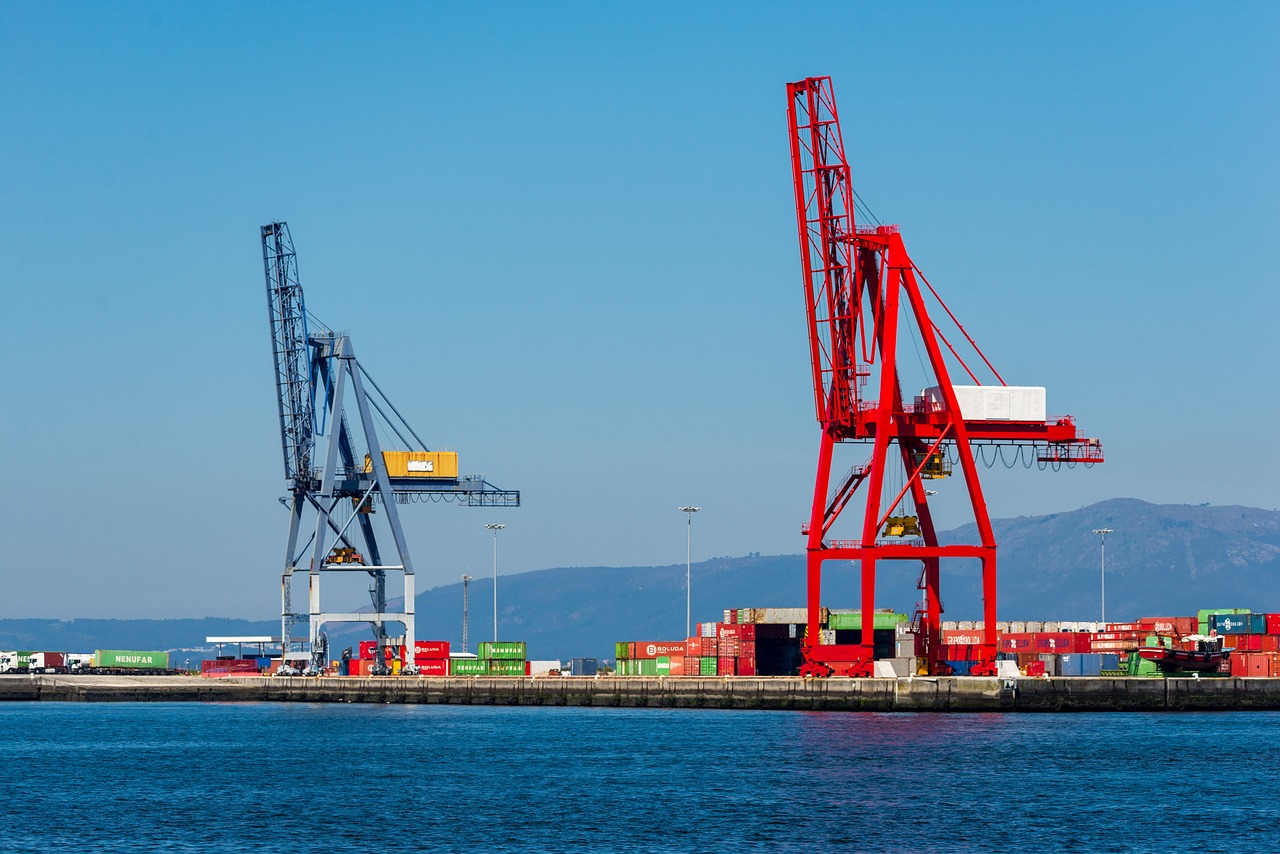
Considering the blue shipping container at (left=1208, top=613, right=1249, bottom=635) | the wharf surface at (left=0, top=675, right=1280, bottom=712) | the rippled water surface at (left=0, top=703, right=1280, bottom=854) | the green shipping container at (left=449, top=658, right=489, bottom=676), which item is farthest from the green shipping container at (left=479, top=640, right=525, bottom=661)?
the blue shipping container at (left=1208, top=613, right=1249, bottom=635)

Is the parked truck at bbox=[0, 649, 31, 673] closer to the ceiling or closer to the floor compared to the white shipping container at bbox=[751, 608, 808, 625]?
closer to the floor

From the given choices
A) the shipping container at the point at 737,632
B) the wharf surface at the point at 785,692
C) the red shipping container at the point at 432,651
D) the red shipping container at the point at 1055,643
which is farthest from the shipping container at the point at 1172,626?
the red shipping container at the point at 432,651

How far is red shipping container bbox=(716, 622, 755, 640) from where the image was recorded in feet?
359

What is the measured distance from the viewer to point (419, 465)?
126m

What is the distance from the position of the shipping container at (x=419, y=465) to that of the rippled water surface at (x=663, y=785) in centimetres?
3319

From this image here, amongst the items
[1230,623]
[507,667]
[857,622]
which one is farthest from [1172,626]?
[507,667]

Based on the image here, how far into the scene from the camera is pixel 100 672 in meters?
157

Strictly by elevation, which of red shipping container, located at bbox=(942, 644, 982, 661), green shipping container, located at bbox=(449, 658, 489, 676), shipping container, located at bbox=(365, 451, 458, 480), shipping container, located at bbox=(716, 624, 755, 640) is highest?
shipping container, located at bbox=(365, 451, 458, 480)

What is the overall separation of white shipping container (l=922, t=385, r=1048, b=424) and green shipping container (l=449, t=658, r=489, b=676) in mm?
47654

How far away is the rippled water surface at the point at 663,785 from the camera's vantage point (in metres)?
49.3

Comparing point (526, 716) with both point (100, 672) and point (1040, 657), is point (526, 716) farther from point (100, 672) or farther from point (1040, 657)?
point (100, 672)

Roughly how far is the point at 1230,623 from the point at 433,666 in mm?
56435

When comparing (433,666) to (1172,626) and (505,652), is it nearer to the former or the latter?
(505,652)

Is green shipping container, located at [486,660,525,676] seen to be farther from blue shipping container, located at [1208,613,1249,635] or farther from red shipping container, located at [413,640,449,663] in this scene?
blue shipping container, located at [1208,613,1249,635]
